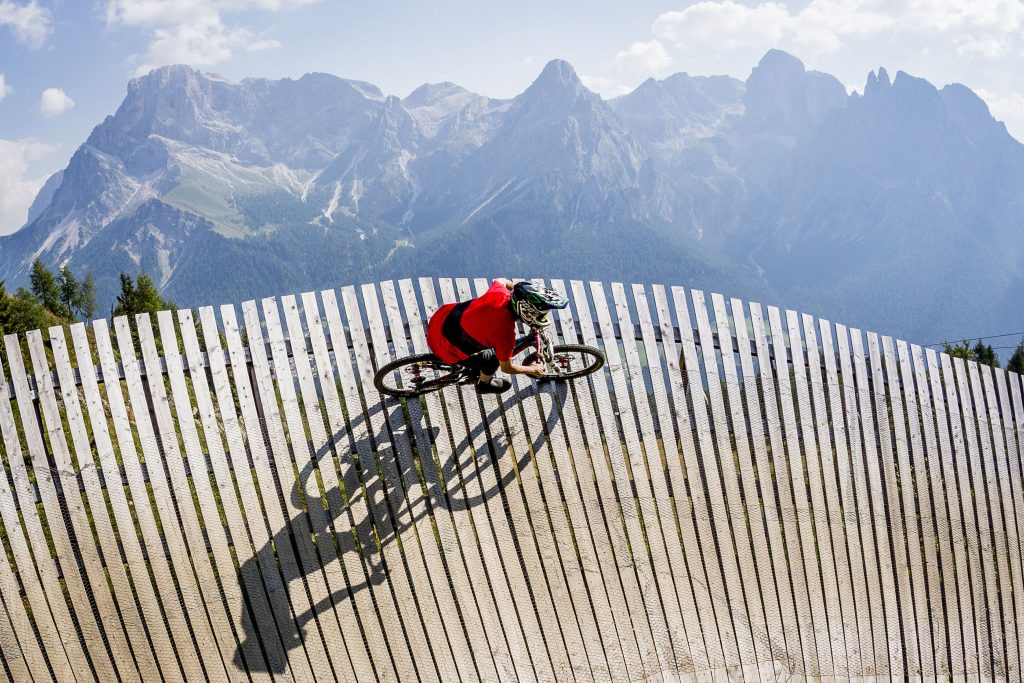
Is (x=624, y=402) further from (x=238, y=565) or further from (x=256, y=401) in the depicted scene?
(x=238, y=565)

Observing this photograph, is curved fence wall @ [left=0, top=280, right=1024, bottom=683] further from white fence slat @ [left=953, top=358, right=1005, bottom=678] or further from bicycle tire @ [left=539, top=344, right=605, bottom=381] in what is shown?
bicycle tire @ [left=539, top=344, right=605, bottom=381]

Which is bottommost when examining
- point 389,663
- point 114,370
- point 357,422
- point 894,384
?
point 389,663

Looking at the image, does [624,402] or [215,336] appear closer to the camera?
[215,336]

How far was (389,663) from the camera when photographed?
6754 millimetres

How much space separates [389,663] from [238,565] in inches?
70.8

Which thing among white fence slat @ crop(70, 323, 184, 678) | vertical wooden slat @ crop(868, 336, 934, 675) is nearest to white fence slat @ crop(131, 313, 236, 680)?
white fence slat @ crop(70, 323, 184, 678)

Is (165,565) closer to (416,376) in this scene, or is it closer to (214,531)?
(214,531)

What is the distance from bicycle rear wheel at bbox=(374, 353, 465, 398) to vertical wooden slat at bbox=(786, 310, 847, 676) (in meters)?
3.72

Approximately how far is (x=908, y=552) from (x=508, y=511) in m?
4.46

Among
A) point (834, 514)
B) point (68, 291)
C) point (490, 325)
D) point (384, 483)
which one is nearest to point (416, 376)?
point (384, 483)

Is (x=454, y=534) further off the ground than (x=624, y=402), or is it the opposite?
(x=624, y=402)

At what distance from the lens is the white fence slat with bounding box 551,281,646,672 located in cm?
702

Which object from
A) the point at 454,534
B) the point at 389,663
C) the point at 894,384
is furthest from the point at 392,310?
the point at 894,384

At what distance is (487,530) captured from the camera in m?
6.98
